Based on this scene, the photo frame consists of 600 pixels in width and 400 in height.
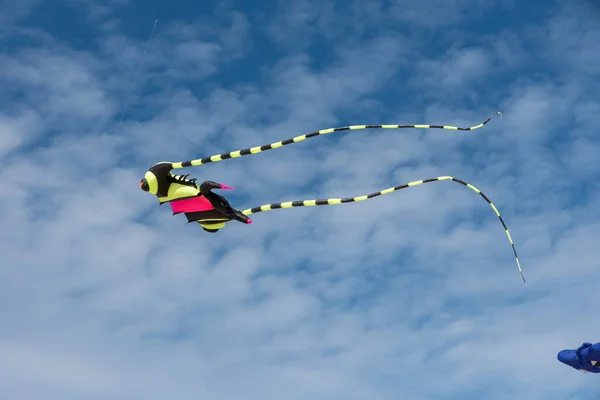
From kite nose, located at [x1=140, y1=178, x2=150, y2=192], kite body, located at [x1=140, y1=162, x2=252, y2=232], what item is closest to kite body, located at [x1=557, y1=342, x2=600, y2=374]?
kite body, located at [x1=140, y1=162, x2=252, y2=232]

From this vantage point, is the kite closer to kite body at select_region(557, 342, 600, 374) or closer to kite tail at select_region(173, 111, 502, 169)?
kite tail at select_region(173, 111, 502, 169)

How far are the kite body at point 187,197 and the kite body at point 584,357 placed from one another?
65.0ft

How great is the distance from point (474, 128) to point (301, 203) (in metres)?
8.11

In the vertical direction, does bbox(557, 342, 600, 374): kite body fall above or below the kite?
below

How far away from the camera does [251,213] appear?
3238cm

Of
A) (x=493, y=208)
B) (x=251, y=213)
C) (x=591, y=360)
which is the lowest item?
(x=591, y=360)

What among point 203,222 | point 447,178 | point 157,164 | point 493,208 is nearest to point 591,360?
point 493,208

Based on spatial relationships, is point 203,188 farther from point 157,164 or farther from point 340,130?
point 340,130

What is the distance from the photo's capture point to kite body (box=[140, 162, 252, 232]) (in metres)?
32.5

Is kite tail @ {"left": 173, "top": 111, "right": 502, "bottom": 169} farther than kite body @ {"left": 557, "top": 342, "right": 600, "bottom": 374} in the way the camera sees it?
No

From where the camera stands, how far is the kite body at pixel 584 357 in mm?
38094

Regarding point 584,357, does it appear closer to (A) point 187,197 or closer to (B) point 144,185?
(A) point 187,197

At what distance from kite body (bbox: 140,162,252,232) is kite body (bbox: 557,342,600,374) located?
65.0ft

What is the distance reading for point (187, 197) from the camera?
33.0 meters
